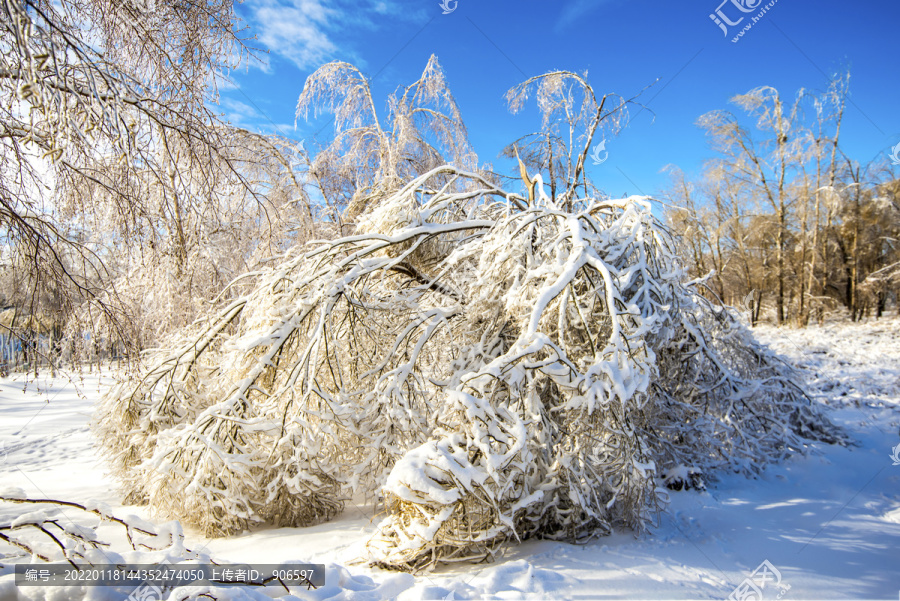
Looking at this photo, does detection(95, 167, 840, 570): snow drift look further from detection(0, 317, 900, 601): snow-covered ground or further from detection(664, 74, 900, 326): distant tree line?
detection(664, 74, 900, 326): distant tree line

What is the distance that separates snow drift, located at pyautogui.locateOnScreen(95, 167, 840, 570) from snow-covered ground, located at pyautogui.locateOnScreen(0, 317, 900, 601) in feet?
0.85

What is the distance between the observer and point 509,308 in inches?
157

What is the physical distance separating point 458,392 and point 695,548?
91.8 inches

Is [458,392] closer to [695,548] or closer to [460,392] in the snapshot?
[460,392]

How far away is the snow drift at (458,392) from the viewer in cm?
353

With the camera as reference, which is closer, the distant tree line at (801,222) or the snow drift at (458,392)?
the snow drift at (458,392)

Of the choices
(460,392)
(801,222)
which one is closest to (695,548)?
(460,392)

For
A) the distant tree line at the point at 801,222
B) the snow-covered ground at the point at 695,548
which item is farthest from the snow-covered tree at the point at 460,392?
the distant tree line at the point at 801,222

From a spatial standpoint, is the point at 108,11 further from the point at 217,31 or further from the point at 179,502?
the point at 179,502

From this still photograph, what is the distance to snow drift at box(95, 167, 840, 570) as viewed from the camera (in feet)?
11.6

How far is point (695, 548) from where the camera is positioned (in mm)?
3791

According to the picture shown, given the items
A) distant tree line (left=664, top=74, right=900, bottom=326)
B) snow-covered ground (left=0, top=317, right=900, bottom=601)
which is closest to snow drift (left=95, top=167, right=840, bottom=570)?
snow-covered ground (left=0, top=317, right=900, bottom=601)

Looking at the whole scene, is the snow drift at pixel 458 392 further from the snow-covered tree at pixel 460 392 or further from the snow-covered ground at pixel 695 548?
the snow-covered ground at pixel 695 548

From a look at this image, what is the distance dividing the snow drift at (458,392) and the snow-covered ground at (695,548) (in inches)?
10.2
